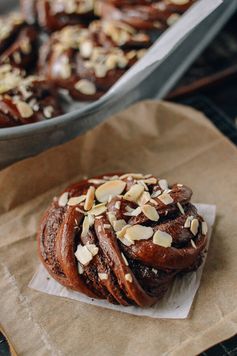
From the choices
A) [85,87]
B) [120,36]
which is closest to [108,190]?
[85,87]

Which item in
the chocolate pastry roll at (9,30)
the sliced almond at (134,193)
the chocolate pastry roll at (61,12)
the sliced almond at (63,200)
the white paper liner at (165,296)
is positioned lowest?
the white paper liner at (165,296)

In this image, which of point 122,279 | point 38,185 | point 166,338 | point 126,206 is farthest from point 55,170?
point 166,338

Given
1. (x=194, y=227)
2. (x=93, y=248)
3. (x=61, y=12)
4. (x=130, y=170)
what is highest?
(x=61, y=12)

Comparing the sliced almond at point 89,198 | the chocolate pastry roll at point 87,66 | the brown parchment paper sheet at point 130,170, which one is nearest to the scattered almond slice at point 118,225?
the sliced almond at point 89,198

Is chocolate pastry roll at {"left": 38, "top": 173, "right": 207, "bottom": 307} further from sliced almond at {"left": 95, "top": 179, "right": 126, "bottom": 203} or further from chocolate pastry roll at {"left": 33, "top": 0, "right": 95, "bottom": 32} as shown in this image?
chocolate pastry roll at {"left": 33, "top": 0, "right": 95, "bottom": 32}

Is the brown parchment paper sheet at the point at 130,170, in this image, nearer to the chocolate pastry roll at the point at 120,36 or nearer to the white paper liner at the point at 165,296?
the white paper liner at the point at 165,296

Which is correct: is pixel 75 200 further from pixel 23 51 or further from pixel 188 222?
pixel 23 51

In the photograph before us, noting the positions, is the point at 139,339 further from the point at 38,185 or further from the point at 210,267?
the point at 38,185

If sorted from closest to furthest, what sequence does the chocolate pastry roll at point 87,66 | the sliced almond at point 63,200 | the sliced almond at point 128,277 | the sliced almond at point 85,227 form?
1. the sliced almond at point 128,277
2. the sliced almond at point 85,227
3. the sliced almond at point 63,200
4. the chocolate pastry roll at point 87,66

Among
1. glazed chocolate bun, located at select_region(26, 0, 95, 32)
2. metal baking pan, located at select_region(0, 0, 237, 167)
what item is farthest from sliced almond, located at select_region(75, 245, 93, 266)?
glazed chocolate bun, located at select_region(26, 0, 95, 32)
